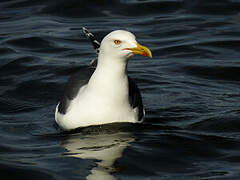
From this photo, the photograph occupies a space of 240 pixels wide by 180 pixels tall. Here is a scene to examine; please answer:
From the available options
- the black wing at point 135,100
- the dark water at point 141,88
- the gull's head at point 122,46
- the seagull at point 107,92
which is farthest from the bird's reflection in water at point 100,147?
the gull's head at point 122,46

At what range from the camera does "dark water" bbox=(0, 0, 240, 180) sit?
6.79m

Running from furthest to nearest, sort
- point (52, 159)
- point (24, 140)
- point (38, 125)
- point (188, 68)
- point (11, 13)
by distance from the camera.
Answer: point (11, 13) < point (188, 68) < point (38, 125) < point (24, 140) < point (52, 159)

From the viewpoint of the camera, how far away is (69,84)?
27.7 ft

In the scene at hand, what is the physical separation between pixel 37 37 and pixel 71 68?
2.42 metres

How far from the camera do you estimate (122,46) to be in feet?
24.0

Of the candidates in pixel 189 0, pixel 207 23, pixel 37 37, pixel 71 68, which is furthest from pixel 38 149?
pixel 189 0

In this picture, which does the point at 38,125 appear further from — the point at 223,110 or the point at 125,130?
the point at 223,110

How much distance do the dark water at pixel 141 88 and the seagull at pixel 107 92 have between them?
7.5 inches

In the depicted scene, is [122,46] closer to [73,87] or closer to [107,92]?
[107,92]

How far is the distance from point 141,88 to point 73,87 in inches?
85.1

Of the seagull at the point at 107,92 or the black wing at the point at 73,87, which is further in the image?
the black wing at the point at 73,87

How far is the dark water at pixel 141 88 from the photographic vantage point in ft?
22.3

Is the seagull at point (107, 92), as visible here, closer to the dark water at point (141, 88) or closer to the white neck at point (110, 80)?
the white neck at point (110, 80)

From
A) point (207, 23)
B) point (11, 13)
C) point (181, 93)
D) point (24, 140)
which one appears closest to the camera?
point (24, 140)
